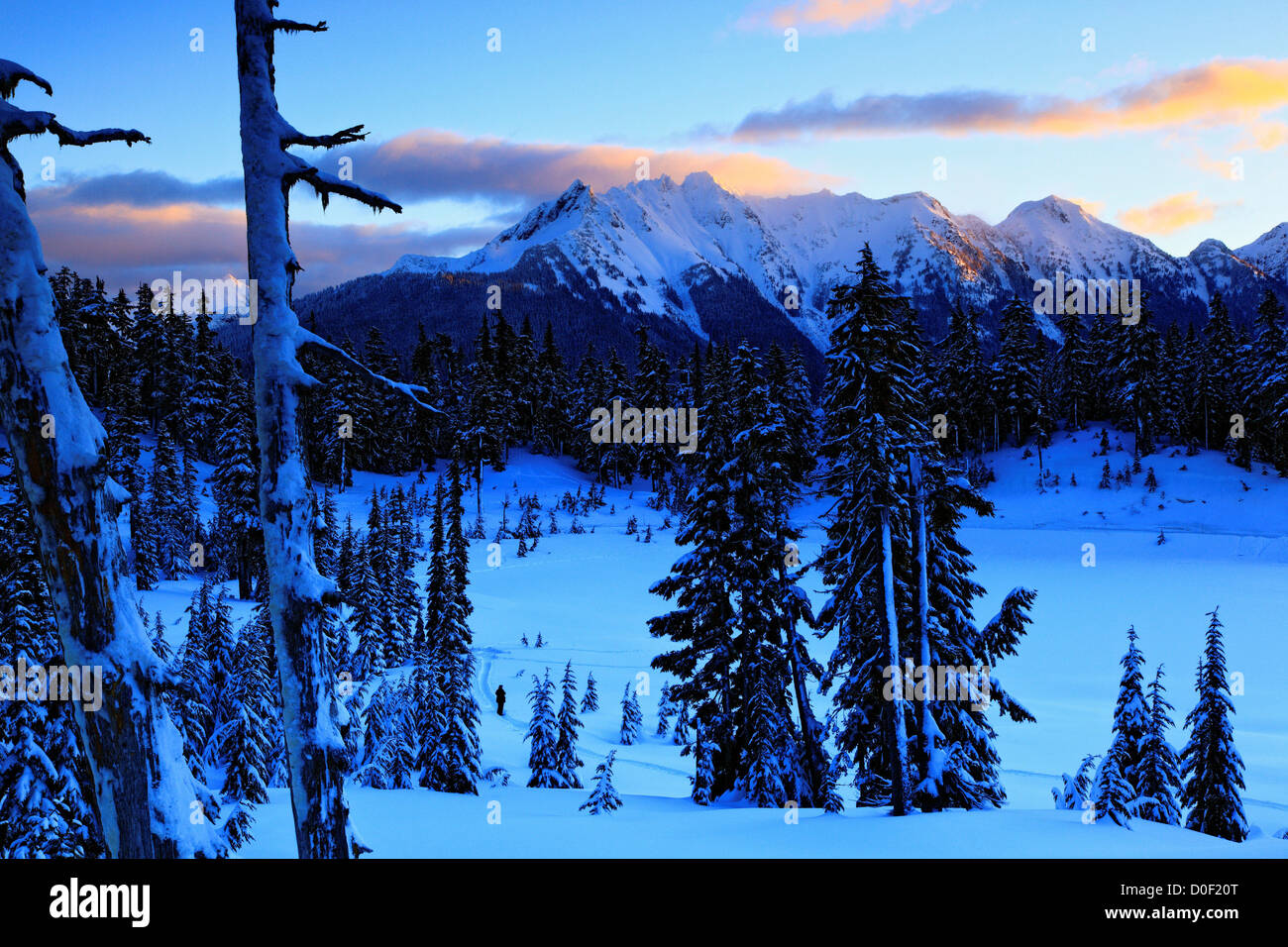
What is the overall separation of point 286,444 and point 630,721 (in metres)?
29.2

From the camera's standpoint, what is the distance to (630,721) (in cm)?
3306

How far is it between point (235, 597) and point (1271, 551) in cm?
6323

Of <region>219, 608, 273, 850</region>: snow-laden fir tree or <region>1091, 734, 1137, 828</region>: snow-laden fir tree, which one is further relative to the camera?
<region>219, 608, 273, 850</region>: snow-laden fir tree

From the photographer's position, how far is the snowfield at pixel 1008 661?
11.0 metres

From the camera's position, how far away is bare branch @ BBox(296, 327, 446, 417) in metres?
5.88

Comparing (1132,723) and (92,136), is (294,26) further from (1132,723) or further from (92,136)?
(1132,723)

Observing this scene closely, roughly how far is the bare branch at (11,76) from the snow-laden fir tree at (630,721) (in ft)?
98.5

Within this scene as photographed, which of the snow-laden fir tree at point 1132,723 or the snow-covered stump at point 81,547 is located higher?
the snow-covered stump at point 81,547

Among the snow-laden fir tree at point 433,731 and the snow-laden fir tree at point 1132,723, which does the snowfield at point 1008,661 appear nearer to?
the snow-laden fir tree at point 433,731

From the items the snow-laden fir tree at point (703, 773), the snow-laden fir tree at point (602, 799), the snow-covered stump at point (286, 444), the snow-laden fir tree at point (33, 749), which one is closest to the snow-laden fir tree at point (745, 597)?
the snow-laden fir tree at point (703, 773)

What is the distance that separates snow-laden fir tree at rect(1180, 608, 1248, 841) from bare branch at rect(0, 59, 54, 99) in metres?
20.5

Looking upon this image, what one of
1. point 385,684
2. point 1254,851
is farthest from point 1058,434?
point 1254,851

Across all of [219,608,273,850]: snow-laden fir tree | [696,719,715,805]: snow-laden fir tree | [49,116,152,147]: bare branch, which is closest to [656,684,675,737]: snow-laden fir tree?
[696,719,715,805]: snow-laden fir tree

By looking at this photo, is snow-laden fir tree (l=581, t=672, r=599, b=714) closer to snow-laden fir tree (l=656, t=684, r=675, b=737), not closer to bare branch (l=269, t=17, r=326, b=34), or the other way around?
snow-laden fir tree (l=656, t=684, r=675, b=737)
